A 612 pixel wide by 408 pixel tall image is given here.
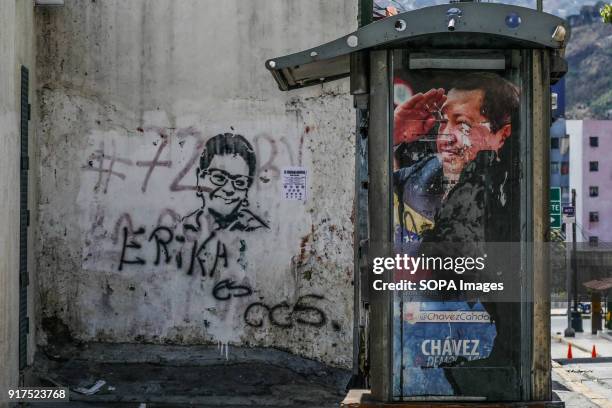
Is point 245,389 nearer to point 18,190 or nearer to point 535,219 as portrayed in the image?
point 18,190

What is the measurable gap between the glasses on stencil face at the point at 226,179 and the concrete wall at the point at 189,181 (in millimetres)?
35

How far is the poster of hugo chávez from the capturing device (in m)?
6.83

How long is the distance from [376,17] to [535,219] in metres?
6.70

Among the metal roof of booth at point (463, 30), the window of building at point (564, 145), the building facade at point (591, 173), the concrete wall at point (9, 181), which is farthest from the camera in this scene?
the building facade at point (591, 173)

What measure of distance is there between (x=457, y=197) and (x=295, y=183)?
470cm

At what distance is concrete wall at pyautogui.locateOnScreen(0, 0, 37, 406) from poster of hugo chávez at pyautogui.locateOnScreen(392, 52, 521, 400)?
4088 mm

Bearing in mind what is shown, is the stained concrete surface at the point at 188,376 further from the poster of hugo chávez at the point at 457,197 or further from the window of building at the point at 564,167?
the window of building at the point at 564,167

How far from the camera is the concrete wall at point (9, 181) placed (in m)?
9.05

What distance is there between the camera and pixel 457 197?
6859mm

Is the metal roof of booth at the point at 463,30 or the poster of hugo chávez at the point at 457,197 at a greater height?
the metal roof of booth at the point at 463,30

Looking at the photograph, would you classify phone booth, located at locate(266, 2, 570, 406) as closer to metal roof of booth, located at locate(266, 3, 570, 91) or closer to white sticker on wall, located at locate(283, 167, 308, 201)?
metal roof of booth, located at locate(266, 3, 570, 91)

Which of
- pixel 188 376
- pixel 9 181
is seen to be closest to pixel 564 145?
pixel 188 376

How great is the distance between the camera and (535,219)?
22.4 ft

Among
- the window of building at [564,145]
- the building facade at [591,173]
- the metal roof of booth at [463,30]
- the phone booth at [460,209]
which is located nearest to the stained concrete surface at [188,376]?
the phone booth at [460,209]
